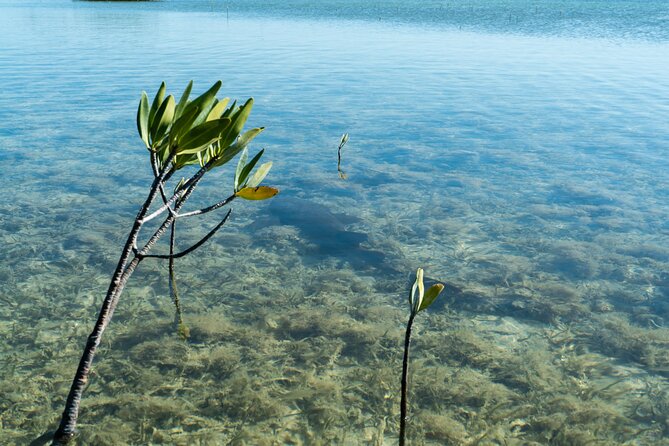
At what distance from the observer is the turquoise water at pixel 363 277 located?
13.8 feet

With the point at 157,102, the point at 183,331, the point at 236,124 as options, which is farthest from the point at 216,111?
the point at 183,331

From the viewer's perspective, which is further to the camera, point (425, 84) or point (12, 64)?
point (12, 64)

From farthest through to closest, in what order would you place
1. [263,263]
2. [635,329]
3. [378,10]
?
[378,10], [263,263], [635,329]

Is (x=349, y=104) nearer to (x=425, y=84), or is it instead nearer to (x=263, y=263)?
(x=425, y=84)

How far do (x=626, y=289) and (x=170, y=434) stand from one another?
4616 millimetres

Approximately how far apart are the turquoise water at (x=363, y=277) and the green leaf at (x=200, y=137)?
1.90m

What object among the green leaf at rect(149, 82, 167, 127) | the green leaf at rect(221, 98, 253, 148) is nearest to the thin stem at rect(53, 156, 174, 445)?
the green leaf at rect(149, 82, 167, 127)

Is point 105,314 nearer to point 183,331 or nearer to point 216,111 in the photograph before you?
point 216,111

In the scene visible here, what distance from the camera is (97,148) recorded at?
1127cm

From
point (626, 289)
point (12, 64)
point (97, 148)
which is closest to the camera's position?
point (626, 289)

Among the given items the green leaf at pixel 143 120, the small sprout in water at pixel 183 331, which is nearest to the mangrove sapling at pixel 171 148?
the green leaf at pixel 143 120

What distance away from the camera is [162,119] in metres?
3.26

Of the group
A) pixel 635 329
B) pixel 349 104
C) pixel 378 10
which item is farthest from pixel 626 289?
pixel 378 10

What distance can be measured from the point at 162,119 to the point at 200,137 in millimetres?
226
